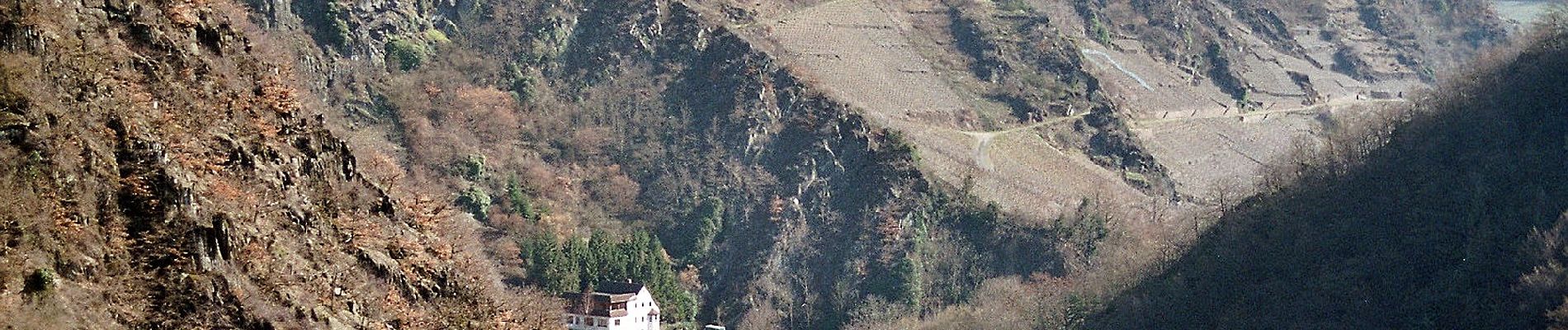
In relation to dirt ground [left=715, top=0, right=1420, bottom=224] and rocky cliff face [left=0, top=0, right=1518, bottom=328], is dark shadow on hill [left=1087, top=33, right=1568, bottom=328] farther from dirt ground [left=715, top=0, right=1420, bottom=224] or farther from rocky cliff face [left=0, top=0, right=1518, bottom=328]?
dirt ground [left=715, top=0, right=1420, bottom=224]

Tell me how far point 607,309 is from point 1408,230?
31.7 meters

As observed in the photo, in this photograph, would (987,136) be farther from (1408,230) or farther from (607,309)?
(607,309)

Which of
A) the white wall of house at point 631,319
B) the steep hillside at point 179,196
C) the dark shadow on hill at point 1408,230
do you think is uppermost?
the steep hillside at point 179,196

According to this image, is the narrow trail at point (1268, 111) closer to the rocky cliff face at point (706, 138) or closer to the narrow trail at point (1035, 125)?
the narrow trail at point (1035, 125)

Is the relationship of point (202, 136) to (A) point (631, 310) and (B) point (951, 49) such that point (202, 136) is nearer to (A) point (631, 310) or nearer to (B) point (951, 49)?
(A) point (631, 310)

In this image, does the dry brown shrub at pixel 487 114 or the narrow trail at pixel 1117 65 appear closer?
the dry brown shrub at pixel 487 114

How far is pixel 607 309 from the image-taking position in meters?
71.9

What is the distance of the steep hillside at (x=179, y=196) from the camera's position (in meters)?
22.1

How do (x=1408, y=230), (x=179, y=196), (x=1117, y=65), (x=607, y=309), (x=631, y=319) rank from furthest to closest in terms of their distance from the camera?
1. (x=1117, y=65)
2. (x=631, y=319)
3. (x=607, y=309)
4. (x=1408, y=230)
5. (x=179, y=196)

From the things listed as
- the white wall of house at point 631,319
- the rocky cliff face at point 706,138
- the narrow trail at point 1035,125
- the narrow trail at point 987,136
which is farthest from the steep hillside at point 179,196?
the narrow trail at point 1035,125

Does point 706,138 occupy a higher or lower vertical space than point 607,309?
lower

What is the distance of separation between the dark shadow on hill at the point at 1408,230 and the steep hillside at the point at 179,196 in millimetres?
43253

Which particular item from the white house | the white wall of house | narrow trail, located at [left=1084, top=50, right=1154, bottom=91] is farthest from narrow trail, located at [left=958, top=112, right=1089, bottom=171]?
the white house

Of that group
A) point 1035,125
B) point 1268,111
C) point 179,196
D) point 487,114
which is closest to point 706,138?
point 487,114
